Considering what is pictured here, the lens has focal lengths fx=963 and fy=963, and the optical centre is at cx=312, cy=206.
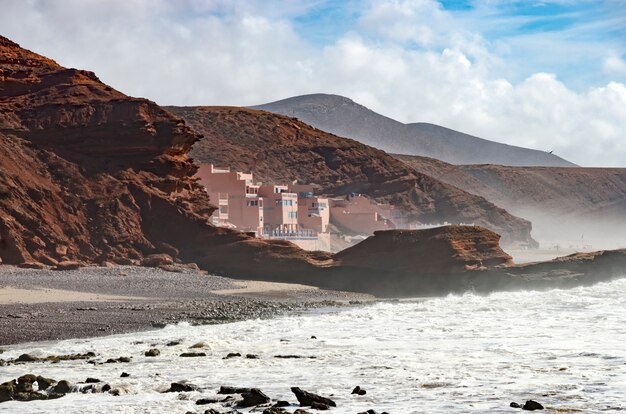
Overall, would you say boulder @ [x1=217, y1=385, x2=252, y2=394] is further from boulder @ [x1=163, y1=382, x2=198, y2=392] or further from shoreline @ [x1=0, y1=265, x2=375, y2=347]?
shoreline @ [x1=0, y1=265, x2=375, y2=347]

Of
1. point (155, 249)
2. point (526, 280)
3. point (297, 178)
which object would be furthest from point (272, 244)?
point (297, 178)

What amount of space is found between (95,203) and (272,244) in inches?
346

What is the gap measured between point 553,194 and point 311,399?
157m

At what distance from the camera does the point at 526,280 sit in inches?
1737

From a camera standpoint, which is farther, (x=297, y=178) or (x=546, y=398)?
(x=297, y=178)

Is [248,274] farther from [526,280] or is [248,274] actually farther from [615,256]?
[615,256]

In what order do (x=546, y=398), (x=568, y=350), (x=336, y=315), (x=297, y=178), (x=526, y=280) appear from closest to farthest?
(x=546, y=398) < (x=568, y=350) < (x=336, y=315) < (x=526, y=280) < (x=297, y=178)

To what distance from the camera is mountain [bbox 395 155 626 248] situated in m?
146

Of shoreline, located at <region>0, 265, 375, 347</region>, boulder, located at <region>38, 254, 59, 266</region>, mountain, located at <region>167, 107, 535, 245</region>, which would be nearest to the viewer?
shoreline, located at <region>0, 265, 375, 347</region>

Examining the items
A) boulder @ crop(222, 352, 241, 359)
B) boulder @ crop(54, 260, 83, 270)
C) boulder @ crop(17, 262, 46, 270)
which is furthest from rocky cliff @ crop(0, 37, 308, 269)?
boulder @ crop(222, 352, 241, 359)

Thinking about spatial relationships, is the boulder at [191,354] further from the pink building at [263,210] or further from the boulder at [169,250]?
the pink building at [263,210]

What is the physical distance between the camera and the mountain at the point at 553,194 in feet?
479

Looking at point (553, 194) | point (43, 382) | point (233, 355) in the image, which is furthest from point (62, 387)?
point (553, 194)

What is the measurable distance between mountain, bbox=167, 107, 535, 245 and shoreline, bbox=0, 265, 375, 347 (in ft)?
156
